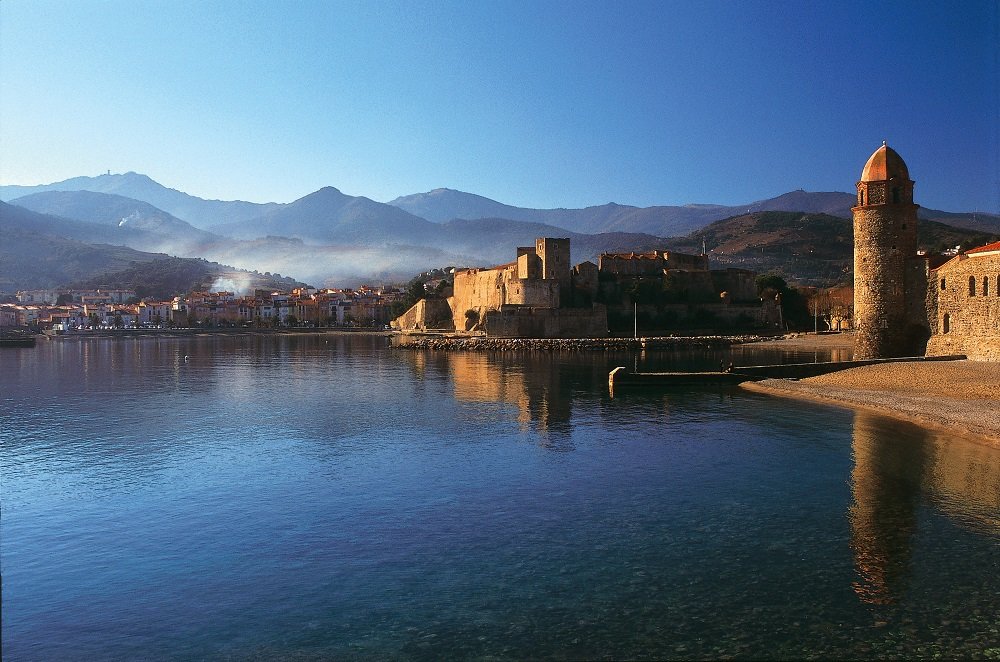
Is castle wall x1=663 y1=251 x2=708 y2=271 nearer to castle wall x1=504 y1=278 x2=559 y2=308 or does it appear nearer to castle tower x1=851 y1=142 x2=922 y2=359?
castle wall x1=504 y1=278 x2=559 y2=308

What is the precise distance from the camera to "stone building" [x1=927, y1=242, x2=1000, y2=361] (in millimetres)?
18297

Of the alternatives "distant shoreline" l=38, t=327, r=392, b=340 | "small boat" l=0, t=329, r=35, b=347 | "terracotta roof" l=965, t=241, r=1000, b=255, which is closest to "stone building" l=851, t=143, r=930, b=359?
"terracotta roof" l=965, t=241, r=1000, b=255

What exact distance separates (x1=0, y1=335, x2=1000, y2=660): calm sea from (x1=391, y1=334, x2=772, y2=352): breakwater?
25.9m

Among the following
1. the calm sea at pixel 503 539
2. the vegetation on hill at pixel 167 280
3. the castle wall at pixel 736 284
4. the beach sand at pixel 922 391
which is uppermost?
the vegetation on hill at pixel 167 280

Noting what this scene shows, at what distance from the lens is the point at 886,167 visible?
2098 centimetres

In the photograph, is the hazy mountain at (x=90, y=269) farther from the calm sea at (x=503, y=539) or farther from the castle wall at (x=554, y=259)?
the calm sea at (x=503, y=539)

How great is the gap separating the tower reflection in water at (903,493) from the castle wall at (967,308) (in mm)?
6683

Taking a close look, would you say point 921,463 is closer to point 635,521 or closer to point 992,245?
point 635,521

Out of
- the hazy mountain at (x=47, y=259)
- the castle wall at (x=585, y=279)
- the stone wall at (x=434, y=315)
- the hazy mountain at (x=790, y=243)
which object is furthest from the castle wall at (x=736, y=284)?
the hazy mountain at (x=47, y=259)

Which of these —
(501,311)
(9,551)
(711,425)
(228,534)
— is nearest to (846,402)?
(711,425)

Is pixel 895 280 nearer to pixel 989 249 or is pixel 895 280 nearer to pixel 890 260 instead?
pixel 890 260

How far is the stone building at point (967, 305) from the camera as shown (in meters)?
18.3

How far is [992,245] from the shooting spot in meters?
18.4

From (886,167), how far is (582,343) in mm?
23454
